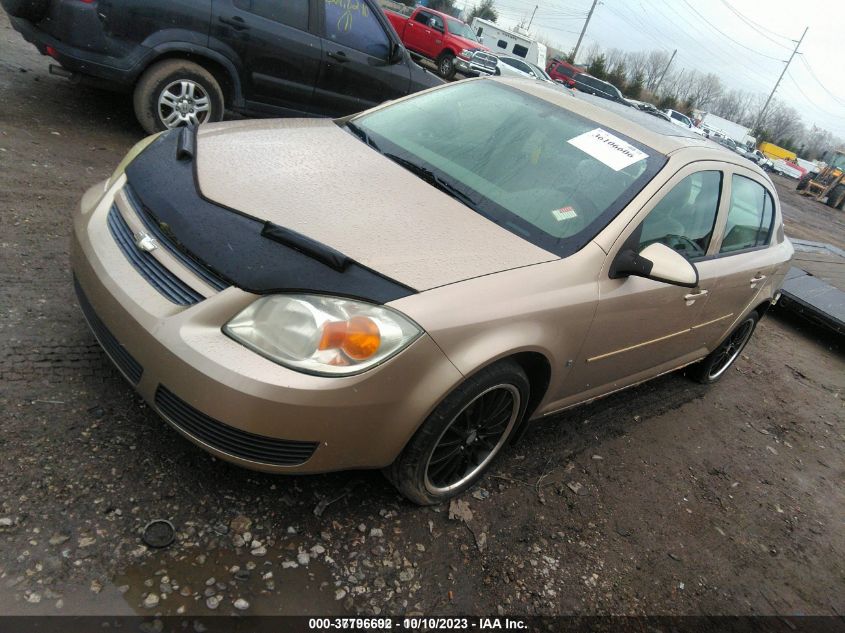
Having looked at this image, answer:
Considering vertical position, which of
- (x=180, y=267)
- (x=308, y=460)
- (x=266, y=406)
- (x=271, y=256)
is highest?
(x=271, y=256)

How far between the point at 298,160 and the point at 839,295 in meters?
7.07

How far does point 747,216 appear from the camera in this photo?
3824 millimetres

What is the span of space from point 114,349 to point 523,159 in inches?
77.6

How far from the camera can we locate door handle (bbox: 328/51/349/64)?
235 inches

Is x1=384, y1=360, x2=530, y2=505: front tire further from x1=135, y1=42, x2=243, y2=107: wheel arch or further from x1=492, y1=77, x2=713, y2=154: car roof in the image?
x1=135, y1=42, x2=243, y2=107: wheel arch

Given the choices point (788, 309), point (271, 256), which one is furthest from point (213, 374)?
point (788, 309)

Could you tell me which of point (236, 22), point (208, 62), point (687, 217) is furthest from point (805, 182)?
point (687, 217)

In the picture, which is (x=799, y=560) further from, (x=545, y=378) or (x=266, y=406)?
(x=266, y=406)

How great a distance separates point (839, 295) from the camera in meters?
7.15

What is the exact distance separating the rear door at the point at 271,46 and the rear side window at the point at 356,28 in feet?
→ 0.71

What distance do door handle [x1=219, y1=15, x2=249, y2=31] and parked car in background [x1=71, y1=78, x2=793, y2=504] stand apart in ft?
8.68

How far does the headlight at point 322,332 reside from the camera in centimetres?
195

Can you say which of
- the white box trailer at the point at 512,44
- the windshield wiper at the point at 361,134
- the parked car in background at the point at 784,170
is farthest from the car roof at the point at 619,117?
A: the parked car in background at the point at 784,170

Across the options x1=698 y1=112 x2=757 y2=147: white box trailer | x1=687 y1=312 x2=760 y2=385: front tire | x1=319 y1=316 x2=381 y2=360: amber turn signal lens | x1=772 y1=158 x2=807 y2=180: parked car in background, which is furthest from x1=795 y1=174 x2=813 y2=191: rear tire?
x1=319 y1=316 x2=381 y2=360: amber turn signal lens
